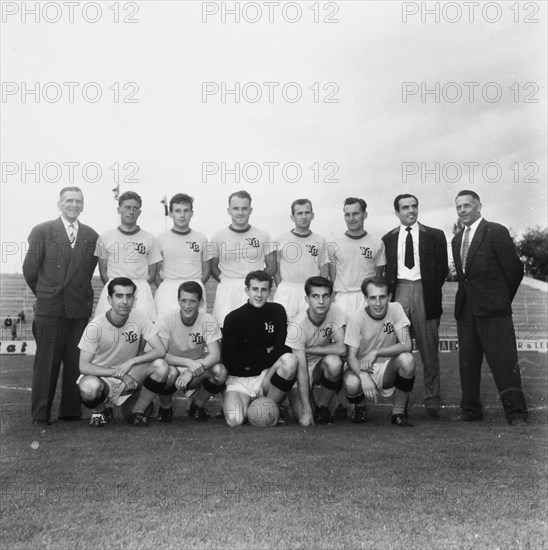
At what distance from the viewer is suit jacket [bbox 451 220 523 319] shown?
514 cm

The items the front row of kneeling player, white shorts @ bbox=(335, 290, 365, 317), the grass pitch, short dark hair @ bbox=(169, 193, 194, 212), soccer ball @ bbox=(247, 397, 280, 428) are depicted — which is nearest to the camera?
the grass pitch

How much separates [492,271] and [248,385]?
207 cm

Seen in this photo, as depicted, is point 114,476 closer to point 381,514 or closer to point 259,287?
point 381,514

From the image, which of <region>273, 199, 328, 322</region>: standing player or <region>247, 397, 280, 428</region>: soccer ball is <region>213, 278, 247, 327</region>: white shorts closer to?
<region>273, 199, 328, 322</region>: standing player

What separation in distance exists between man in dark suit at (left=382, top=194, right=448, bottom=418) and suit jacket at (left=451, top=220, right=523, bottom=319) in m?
0.35

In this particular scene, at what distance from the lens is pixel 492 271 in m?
5.19

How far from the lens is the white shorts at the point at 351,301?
231 inches

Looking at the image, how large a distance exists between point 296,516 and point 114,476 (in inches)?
41.9

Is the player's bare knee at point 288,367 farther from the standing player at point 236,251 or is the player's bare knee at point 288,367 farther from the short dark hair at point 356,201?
the short dark hair at point 356,201

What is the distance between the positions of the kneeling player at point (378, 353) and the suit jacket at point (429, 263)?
38 centimetres

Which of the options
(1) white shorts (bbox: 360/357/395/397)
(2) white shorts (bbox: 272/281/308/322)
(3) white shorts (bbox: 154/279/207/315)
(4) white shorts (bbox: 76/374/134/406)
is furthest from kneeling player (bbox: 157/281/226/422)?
(1) white shorts (bbox: 360/357/395/397)

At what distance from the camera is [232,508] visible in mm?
2672

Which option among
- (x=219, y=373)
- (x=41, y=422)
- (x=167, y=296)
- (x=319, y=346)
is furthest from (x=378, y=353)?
(x=41, y=422)

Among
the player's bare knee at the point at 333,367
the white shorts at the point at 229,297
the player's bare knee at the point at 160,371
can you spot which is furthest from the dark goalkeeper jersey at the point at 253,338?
the white shorts at the point at 229,297
